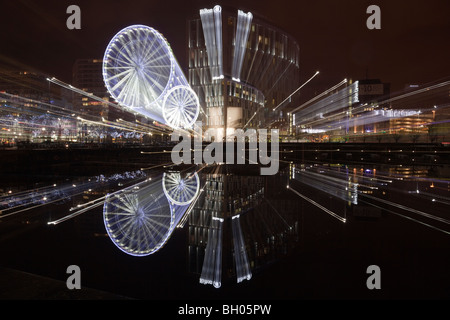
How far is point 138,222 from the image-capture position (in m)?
7.03

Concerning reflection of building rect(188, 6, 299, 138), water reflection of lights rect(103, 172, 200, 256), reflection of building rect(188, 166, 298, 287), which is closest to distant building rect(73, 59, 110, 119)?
reflection of building rect(188, 6, 299, 138)

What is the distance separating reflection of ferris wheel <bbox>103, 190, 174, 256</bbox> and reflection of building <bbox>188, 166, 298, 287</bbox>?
65 centimetres

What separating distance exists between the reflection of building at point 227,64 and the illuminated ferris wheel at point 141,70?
1318 inches

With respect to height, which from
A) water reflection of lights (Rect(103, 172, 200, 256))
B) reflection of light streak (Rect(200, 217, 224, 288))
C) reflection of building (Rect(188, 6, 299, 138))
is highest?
reflection of building (Rect(188, 6, 299, 138))

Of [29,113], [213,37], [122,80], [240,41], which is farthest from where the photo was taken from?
[240,41]

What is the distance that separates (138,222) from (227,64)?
215ft

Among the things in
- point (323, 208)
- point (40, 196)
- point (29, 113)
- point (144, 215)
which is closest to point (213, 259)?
point (144, 215)

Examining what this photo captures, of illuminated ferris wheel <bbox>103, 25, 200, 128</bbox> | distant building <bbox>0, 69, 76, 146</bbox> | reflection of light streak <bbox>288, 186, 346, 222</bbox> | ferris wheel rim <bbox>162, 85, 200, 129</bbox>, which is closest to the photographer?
reflection of light streak <bbox>288, 186, 346, 222</bbox>

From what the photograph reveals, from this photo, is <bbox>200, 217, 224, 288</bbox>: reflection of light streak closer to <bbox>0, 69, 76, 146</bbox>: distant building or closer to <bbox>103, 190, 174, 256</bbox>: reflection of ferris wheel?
<bbox>103, 190, 174, 256</bbox>: reflection of ferris wheel

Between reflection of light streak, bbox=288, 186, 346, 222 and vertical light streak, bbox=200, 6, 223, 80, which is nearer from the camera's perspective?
reflection of light streak, bbox=288, 186, 346, 222

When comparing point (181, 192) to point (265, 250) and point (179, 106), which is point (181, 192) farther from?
point (179, 106)

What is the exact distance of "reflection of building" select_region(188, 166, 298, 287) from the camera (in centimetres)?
464

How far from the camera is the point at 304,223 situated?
7012 mm
